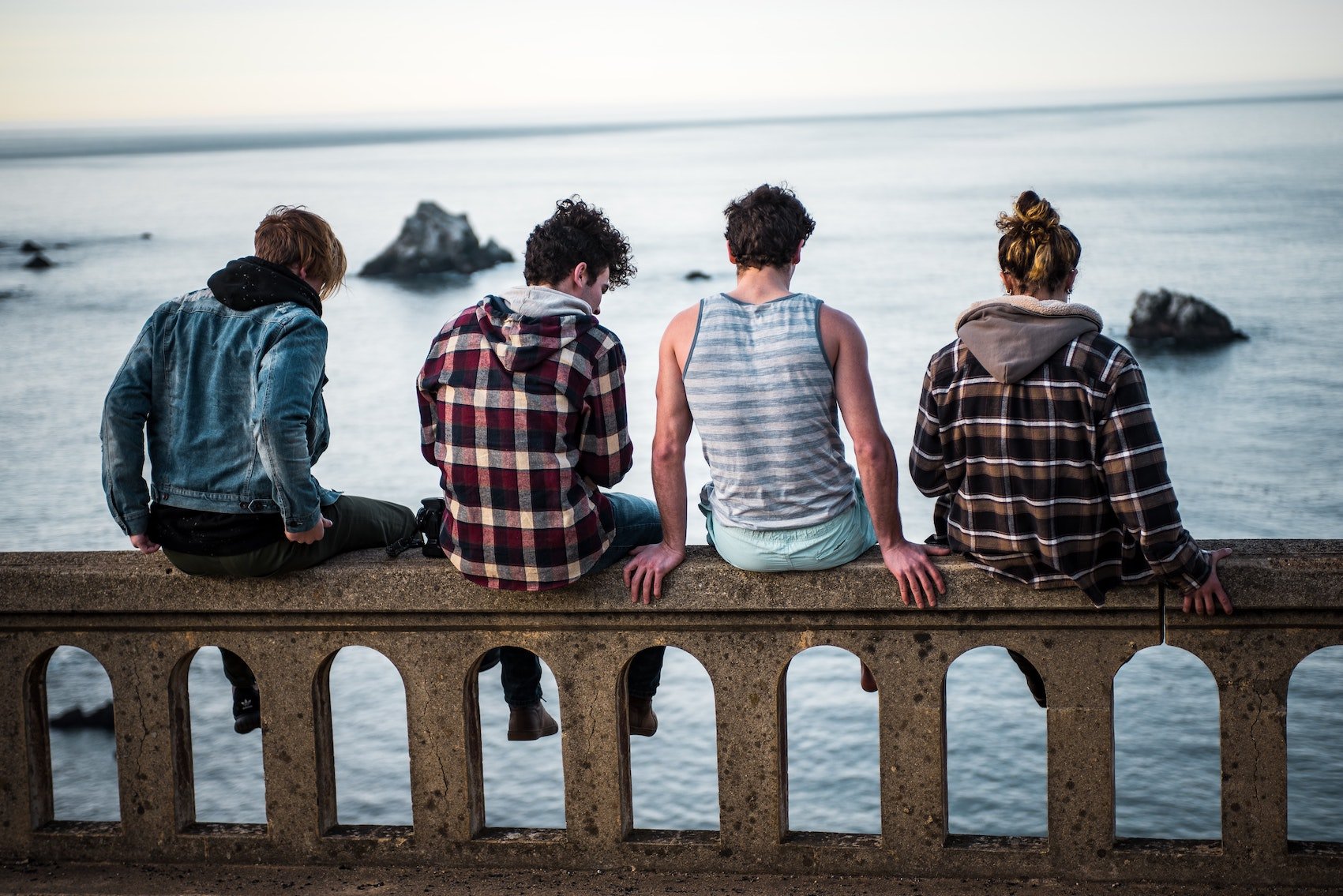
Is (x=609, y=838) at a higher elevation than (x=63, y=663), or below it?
higher

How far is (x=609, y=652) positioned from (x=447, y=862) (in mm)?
707

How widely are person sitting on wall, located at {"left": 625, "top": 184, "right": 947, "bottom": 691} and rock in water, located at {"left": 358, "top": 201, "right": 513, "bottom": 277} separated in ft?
250

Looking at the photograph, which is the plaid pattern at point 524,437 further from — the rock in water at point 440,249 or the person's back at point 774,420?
the rock in water at point 440,249

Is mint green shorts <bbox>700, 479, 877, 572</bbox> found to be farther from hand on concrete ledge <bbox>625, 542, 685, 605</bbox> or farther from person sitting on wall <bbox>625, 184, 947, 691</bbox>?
hand on concrete ledge <bbox>625, 542, 685, 605</bbox>

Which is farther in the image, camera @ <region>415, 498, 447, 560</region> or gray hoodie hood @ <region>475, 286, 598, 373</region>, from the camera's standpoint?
→ camera @ <region>415, 498, 447, 560</region>

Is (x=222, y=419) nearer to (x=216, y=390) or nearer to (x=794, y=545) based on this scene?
(x=216, y=390)

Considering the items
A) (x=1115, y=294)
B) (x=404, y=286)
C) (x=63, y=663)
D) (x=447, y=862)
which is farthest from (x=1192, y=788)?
(x=404, y=286)

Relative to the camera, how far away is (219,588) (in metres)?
3.52

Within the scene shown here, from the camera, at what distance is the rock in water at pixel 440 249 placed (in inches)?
3081

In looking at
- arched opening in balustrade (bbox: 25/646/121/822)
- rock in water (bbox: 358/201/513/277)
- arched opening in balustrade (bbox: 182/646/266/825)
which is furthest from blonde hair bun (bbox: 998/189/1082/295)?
rock in water (bbox: 358/201/513/277)

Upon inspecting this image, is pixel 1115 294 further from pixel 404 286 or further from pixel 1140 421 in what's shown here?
pixel 1140 421

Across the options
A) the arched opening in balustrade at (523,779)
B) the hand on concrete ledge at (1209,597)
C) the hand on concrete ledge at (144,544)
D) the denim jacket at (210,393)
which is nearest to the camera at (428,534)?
the denim jacket at (210,393)

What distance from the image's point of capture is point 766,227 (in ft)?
10.9

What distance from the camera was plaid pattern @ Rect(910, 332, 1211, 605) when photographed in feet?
10.2
